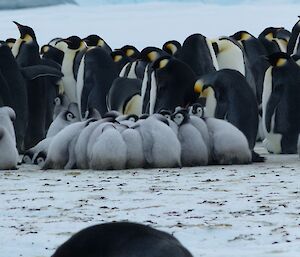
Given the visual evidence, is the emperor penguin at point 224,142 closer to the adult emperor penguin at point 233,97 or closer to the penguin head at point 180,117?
the penguin head at point 180,117

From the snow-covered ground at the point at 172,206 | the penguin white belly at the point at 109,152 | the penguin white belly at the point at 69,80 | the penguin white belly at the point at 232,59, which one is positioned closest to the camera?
the snow-covered ground at the point at 172,206

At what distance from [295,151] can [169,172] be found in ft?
6.25

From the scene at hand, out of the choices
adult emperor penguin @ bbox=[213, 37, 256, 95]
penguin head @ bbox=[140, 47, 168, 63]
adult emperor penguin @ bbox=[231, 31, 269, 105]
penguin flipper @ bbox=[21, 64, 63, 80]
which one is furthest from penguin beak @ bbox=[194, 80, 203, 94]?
adult emperor penguin @ bbox=[231, 31, 269, 105]

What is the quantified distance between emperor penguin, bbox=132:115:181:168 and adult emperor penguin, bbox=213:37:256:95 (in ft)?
12.6

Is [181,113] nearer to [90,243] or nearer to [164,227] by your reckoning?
[164,227]

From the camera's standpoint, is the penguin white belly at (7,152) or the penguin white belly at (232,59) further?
the penguin white belly at (232,59)

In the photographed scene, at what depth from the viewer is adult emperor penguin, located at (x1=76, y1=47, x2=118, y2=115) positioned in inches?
397

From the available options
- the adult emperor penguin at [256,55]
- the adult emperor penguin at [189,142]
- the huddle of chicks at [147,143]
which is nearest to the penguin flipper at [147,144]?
the huddle of chicks at [147,143]

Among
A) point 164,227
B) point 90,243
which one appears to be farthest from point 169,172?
point 90,243

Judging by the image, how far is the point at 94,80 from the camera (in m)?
10.1

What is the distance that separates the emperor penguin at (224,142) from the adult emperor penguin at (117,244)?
4.73 meters

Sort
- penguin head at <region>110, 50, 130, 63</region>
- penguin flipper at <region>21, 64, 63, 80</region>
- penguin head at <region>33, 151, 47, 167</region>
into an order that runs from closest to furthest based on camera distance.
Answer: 1. penguin head at <region>33, 151, 47, 167</region>
2. penguin flipper at <region>21, 64, 63, 80</region>
3. penguin head at <region>110, 50, 130, 63</region>

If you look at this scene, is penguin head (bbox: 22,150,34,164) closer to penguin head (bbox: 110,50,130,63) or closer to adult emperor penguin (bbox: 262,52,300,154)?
adult emperor penguin (bbox: 262,52,300,154)

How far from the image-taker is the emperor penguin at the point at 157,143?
21.7ft
